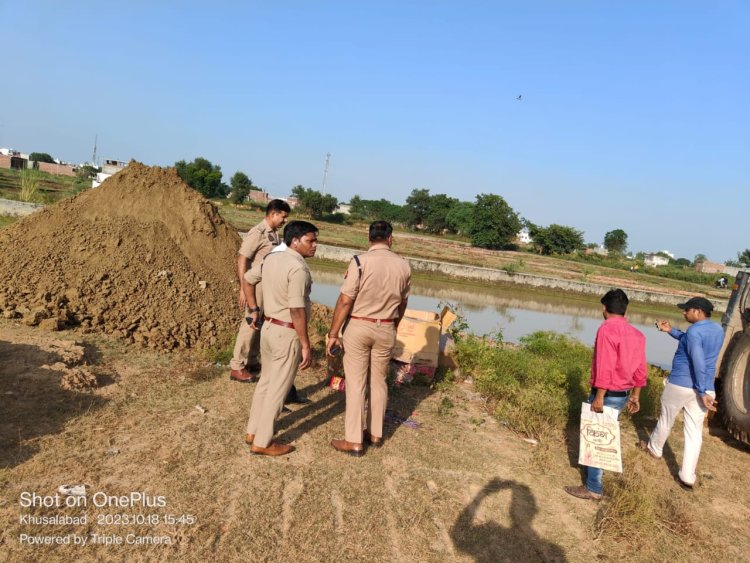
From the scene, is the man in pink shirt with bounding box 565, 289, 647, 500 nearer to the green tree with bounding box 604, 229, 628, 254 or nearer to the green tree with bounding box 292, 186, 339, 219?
the green tree with bounding box 292, 186, 339, 219

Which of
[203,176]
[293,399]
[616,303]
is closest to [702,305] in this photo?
[616,303]

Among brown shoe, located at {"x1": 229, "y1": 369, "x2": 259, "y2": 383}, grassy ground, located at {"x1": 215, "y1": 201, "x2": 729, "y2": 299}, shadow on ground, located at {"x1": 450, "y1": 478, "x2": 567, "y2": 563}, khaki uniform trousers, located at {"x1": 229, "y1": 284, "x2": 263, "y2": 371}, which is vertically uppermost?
grassy ground, located at {"x1": 215, "y1": 201, "x2": 729, "y2": 299}

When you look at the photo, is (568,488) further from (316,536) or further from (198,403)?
(198,403)

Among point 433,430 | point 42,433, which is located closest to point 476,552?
point 433,430

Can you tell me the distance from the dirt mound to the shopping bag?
4.16 metres

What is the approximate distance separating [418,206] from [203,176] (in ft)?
83.3

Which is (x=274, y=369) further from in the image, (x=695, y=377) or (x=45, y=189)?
(x=45, y=189)

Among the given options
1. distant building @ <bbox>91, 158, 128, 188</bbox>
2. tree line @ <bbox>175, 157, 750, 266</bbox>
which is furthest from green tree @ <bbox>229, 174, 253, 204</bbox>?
distant building @ <bbox>91, 158, 128, 188</bbox>

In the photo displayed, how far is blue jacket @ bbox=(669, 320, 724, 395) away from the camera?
4.04m

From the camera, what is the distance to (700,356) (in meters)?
4.04

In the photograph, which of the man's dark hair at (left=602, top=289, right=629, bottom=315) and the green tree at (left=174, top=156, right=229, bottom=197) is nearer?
the man's dark hair at (left=602, top=289, right=629, bottom=315)

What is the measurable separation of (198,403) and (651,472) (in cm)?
407

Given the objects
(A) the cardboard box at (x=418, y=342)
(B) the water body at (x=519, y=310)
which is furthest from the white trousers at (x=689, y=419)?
(B) the water body at (x=519, y=310)

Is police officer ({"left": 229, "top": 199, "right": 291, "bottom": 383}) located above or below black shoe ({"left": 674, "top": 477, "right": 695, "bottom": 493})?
above
